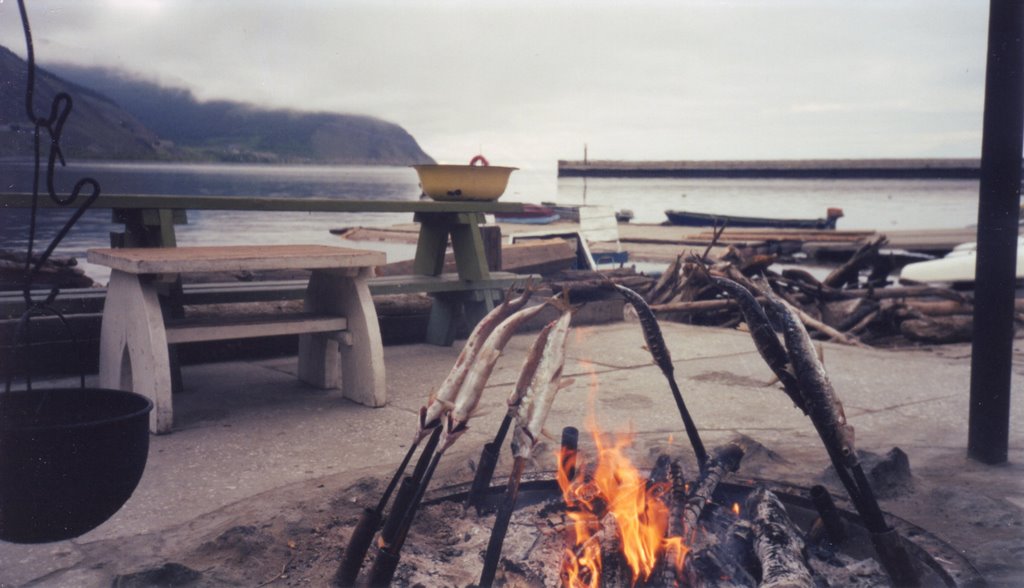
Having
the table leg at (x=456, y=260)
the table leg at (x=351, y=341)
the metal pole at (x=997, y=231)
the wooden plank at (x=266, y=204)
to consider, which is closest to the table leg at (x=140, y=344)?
the wooden plank at (x=266, y=204)

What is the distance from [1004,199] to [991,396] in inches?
32.2

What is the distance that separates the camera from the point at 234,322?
433 centimetres

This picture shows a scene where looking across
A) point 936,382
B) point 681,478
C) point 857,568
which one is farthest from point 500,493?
point 936,382

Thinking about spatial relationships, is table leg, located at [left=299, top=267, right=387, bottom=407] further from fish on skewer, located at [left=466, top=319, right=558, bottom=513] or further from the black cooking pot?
the black cooking pot

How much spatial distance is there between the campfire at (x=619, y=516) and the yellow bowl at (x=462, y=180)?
3515 mm

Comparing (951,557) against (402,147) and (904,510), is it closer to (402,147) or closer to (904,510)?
(904,510)

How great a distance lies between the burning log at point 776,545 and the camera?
211cm

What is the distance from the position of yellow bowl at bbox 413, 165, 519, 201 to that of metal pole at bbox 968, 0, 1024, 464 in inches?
130

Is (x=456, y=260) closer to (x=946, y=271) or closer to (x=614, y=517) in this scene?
(x=614, y=517)

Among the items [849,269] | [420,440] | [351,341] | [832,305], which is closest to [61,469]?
[420,440]

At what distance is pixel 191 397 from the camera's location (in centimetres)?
472

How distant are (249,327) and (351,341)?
1.88ft

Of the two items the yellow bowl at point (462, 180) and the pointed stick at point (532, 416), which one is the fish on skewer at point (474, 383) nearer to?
the pointed stick at point (532, 416)

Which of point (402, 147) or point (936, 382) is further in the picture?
point (402, 147)
